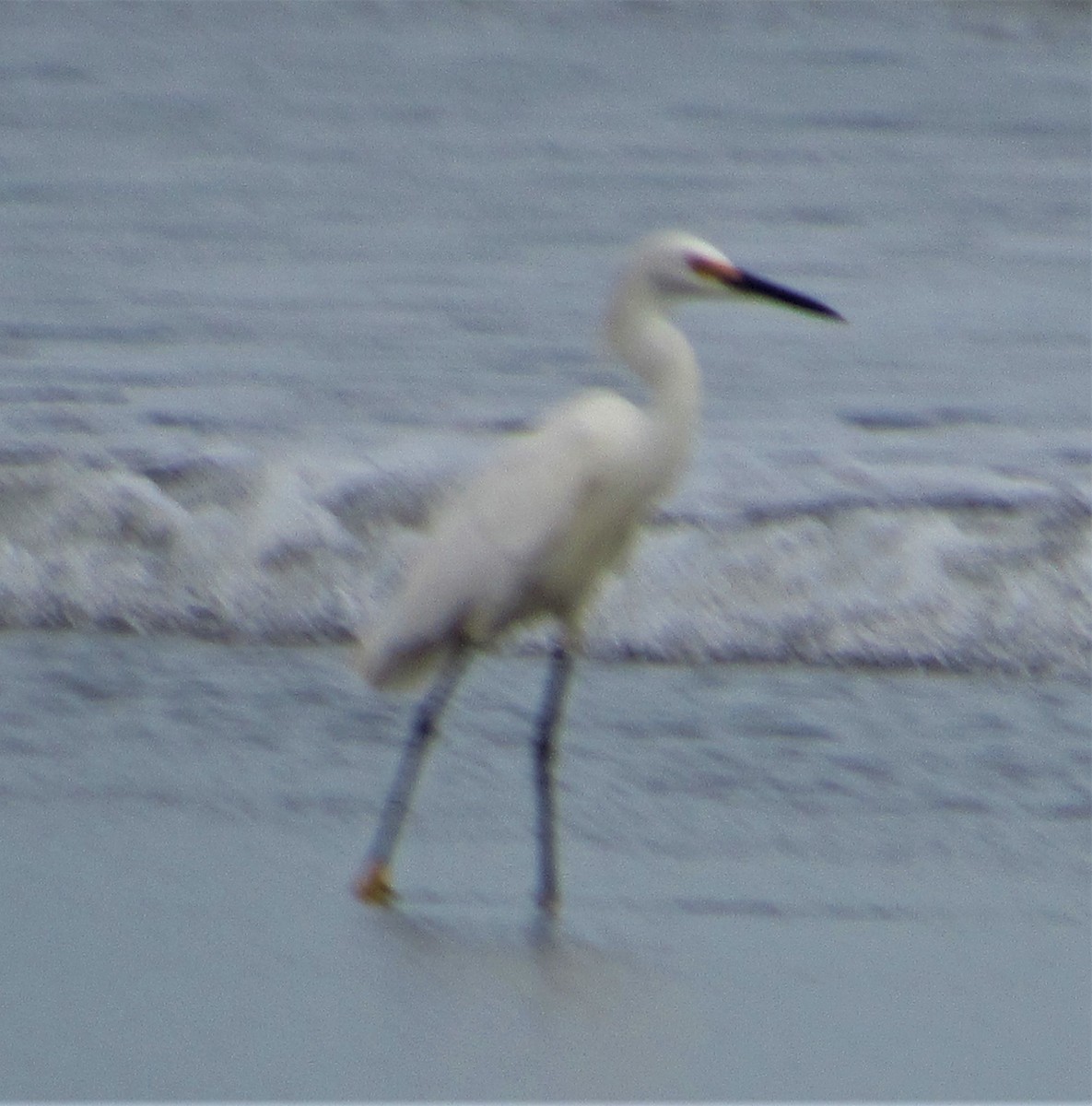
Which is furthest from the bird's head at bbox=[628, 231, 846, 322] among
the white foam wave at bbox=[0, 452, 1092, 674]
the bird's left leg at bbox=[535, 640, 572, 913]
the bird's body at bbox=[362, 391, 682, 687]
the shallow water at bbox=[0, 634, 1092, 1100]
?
the white foam wave at bbox=[0, 452, 1092, 674]

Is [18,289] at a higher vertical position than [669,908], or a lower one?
lower

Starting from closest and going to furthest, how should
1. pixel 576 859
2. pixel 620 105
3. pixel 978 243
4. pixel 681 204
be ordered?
pixel 576 859, pixel 978 243, pixel 681 204, pixel 620 105

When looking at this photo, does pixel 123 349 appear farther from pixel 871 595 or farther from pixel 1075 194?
pixel 1075 194

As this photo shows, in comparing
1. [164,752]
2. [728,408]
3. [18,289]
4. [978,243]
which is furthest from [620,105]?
[164,752]

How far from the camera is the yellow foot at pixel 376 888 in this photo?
4105 mm

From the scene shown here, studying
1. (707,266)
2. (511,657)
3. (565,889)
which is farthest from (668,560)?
(565,889)

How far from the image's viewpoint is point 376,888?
4.12m

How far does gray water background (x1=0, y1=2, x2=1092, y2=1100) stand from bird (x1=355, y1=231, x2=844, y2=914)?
14.3 inches

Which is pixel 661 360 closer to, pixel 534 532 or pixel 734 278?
pixel 734 278

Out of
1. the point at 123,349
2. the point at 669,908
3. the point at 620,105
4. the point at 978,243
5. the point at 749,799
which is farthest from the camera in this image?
the point at 620,105

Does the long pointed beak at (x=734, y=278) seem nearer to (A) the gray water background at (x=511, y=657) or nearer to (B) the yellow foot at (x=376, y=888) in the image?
(A) the gray water background at (x=511, y=657)

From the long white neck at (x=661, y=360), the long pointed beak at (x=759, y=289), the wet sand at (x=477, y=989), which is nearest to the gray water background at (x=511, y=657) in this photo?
the wet sand at (x=477, y=989)

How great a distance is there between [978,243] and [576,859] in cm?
748

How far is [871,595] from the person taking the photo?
6.30 metres
